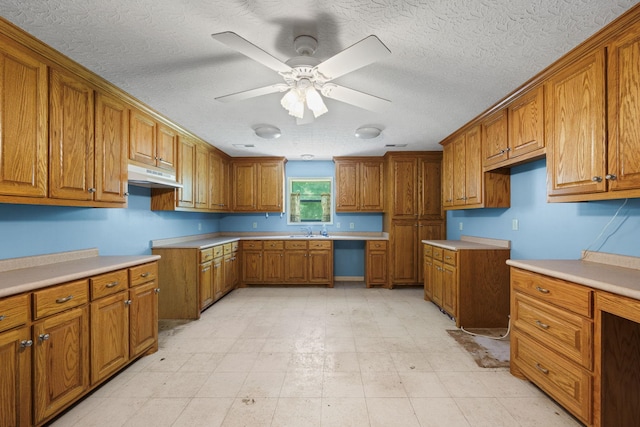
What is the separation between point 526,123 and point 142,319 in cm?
381


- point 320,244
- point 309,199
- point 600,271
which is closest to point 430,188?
point 320,244

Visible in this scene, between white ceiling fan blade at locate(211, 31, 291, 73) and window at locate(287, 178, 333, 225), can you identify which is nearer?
white ceiling fan blade at locate(211, 31, 291, 73)

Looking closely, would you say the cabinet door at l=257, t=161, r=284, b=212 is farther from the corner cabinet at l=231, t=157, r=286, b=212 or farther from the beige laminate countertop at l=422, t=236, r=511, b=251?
the beige laminate countertop at l=422, t=236, r=511, b=251

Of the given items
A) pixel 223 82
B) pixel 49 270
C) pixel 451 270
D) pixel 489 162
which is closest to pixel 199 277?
pixel 49 270

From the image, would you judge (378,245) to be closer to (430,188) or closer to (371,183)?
(371,183)

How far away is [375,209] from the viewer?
5.25m

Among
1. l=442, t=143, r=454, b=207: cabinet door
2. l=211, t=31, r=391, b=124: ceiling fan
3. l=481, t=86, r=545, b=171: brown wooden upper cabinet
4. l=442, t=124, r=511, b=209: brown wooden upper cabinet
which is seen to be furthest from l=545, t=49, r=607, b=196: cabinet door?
l=442, t=143, r=454, b=207: cabinet door

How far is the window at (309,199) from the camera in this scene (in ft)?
18.6

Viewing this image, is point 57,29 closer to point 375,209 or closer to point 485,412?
point 485,412

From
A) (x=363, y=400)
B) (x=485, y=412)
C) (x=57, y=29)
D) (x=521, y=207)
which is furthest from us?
(x=521, y=207)

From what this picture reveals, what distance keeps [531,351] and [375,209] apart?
136 inches

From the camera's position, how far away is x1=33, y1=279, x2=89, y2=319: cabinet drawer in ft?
5.19

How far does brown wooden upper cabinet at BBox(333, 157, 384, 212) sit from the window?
1.51 feet

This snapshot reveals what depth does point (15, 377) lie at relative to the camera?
4.80ft
